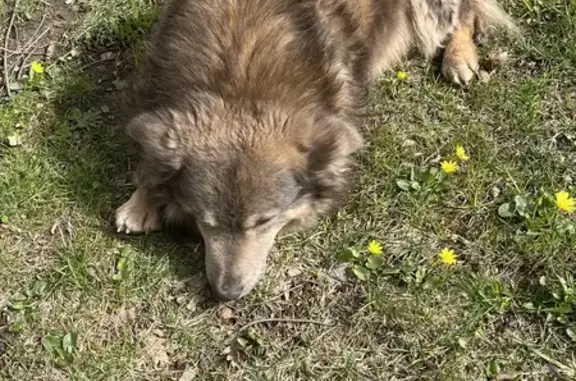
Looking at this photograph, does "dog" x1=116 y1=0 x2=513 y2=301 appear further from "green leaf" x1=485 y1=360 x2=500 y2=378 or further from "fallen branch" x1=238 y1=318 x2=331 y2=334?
"green leaf" x1=485 y1=360 x2=500 y2=378

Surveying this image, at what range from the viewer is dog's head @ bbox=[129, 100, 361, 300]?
3457 millimetres

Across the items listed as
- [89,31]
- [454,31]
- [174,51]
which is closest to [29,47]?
[89,31]

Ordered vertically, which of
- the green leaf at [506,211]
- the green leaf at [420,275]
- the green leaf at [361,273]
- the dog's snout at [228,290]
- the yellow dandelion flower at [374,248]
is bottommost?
the green leaf at [361,273]

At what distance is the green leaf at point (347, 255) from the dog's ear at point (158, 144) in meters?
0.98

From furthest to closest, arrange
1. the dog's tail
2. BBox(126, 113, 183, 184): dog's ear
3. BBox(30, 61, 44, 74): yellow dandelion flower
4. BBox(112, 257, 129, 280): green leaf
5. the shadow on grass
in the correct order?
the dog's tail
BBox(30, 61, 44, 74): yellow dandelion flower
the shadow on grass
BBox(112, 257, 129, 280): green leaf
BBox(126, 113, 183, 184): dog's ear

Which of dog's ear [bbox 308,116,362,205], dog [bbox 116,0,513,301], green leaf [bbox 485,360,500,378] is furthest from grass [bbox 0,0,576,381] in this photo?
dog's ear [bbox 308,116,362,205]

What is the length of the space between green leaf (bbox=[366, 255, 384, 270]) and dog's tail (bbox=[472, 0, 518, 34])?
5.75 ft

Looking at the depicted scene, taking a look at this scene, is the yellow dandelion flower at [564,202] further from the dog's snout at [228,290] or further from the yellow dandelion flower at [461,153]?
the dog's snout at [228,290]

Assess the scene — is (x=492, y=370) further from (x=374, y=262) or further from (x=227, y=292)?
(x=227, y=292)

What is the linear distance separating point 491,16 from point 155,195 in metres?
2.32

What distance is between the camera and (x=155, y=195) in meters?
3.92

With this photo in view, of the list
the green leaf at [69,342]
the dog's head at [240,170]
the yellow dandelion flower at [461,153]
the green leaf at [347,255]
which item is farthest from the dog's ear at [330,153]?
the green leaf at [69,342]

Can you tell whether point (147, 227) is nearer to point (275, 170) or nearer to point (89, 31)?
point (275, 170)

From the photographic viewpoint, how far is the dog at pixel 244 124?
3488mm
